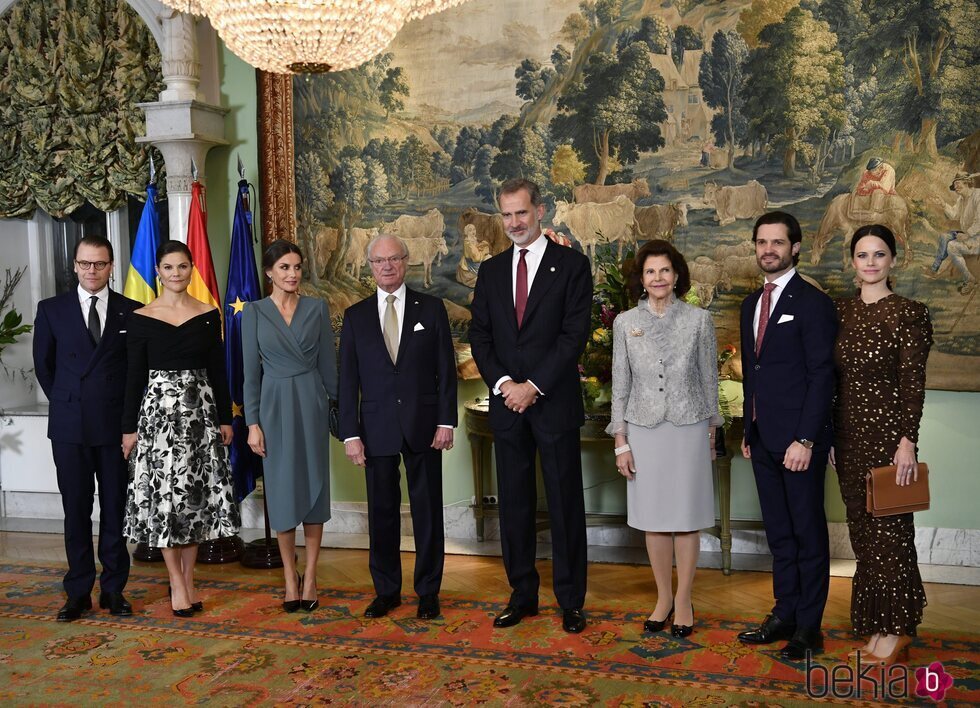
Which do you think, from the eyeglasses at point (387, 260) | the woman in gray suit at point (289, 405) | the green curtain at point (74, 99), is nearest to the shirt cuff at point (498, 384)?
the eyeglasses at point (387, 260)

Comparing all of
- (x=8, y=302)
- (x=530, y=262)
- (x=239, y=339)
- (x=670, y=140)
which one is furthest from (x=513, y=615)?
(x=8, y=302)

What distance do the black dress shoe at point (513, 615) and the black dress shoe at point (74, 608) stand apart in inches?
77.5

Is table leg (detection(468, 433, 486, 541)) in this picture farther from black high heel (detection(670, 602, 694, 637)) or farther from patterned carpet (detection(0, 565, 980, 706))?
black high heel (detection(670, 602, 694, 637))

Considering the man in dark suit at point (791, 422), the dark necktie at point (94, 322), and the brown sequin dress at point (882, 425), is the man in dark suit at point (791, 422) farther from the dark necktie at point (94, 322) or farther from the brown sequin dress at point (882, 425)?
the dark necktie at point (94, 322)

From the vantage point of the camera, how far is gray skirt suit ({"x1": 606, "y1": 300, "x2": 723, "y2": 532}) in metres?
4.14

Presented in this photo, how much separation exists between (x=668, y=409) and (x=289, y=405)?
1.75 metres

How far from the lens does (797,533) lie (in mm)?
4016

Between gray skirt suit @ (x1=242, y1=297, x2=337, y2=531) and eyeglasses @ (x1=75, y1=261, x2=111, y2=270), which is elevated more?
eyeglasses @ (x1=75, y1=261, x2=111, y2=270)

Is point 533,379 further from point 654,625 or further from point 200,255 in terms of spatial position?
point 200,255

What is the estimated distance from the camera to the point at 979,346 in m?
5.26

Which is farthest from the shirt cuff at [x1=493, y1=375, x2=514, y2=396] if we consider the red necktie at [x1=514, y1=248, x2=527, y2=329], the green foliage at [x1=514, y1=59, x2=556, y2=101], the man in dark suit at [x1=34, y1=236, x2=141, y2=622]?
the green foliage at [x1=514, y1=59, x2=556, y2=101]

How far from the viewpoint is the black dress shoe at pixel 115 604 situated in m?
4.70

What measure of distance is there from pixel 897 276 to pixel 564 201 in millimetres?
1901

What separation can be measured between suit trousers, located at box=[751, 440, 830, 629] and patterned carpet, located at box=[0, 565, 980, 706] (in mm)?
223
